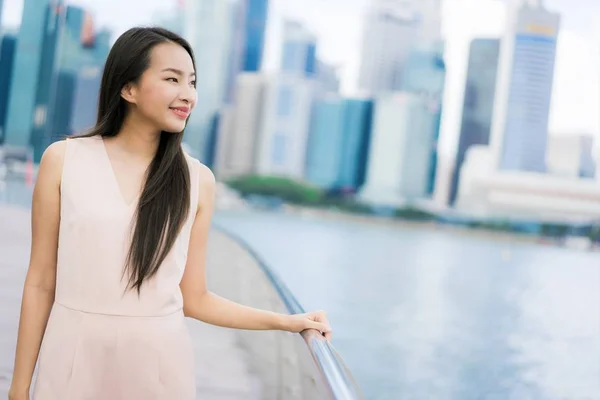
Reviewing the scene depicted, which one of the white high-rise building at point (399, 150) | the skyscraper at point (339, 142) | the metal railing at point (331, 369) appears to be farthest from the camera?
the skyscraper at point (339, 142)

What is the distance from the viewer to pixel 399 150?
40688 mm

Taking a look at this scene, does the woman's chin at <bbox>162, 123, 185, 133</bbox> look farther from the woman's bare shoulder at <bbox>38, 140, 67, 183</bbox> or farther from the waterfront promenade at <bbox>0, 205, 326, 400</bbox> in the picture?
the waterfront promenade at <bbox>0, 205, 326, 400</bbox>

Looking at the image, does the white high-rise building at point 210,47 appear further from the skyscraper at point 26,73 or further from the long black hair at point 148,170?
the long black hair at point 148,170

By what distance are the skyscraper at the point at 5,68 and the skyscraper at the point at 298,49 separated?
14611mm

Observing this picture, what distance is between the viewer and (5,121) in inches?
1244

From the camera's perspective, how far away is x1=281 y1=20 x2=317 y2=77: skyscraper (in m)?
43.1

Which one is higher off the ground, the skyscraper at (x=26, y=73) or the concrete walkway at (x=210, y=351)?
the skyscraper at (x=26, y=73)

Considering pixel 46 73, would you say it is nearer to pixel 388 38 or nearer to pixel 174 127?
pixel 388 38

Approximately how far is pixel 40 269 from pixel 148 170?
0.14m

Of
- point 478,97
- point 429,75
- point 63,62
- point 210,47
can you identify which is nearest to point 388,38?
point 429,75

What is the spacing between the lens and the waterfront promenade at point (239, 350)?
1.28 metres

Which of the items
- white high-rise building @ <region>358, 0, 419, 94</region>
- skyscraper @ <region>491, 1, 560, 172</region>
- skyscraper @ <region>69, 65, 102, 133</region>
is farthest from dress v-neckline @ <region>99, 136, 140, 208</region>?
white high-rise building @ <region>358, 0, 419, 94</region>

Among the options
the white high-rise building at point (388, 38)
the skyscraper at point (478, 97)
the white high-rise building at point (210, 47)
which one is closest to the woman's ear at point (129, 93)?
the white high-rise building at point (210, 47)

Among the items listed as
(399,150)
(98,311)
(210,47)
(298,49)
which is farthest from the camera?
(298,49)
